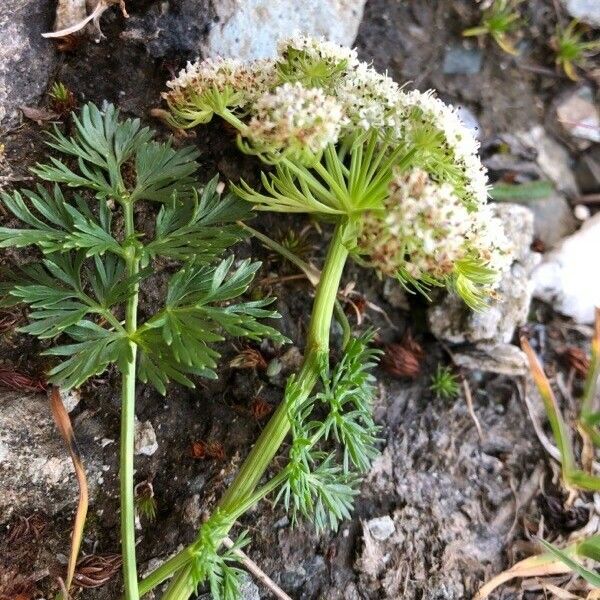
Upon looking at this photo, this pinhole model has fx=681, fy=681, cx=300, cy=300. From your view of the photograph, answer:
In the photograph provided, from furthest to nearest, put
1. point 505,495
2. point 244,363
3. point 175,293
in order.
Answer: point 505,495
point 244,363
point 175,293

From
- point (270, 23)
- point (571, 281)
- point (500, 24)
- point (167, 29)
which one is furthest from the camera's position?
point (500, 24)

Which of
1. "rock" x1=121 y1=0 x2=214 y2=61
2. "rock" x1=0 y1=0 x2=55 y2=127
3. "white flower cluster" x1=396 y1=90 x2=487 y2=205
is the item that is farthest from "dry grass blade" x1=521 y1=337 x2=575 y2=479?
"rock" x1=0 y1=0 x2=55 y2=127

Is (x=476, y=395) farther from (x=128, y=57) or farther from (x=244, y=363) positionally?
(x=128, y=57)

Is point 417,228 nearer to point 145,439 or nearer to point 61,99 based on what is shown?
point 145,439

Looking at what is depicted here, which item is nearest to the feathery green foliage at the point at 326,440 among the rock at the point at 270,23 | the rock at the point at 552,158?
the rock at the point at 270,23

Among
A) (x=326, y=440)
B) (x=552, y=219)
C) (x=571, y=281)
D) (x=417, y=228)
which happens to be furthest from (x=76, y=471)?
(x=552, y=219)

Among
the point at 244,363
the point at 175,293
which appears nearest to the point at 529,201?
the point at 244,363

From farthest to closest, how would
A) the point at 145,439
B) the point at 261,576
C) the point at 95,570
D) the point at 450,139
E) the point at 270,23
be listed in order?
1. the point at 270,23
2. the point at 145,439
3. the point at 261,576
4. the point at 95,570
5. the point at 450,139
